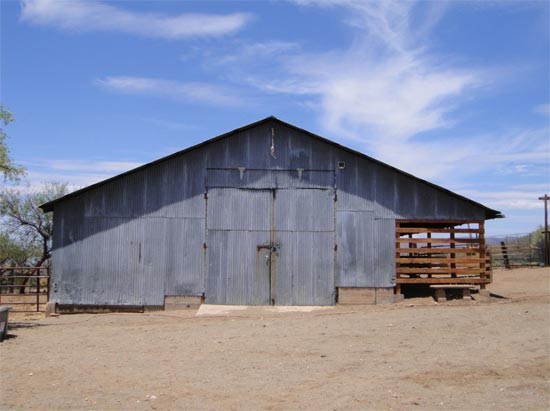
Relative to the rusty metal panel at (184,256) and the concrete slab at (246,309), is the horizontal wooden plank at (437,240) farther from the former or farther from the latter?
the rusty metal panel at (184,256)

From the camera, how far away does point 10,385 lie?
8.45 m

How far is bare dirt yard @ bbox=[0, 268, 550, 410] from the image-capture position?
752 cm

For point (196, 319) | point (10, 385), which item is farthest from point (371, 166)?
point (10, 385)

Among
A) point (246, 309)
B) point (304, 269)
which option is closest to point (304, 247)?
point (304, 269)

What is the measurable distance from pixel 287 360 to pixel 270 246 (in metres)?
7.62

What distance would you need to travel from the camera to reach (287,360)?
33.2ft

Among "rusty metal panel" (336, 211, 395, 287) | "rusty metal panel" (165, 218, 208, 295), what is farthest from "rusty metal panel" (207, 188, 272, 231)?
"rusty metal panel" (336, 211, 395, 287)

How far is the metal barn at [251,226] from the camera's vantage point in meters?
17.4

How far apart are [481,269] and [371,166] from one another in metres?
5.18

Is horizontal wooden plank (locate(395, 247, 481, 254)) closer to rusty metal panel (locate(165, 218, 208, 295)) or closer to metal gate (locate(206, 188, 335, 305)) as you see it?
metal gate (locate(206, 188, 335, 305))

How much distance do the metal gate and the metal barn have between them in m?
0.03

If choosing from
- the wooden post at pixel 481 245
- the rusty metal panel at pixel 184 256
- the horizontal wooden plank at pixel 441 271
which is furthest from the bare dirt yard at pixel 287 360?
the wooden post at pixel 481 245

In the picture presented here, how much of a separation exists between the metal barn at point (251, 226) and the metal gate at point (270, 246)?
0.03m

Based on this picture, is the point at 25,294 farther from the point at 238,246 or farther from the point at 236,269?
the point at 238,246
